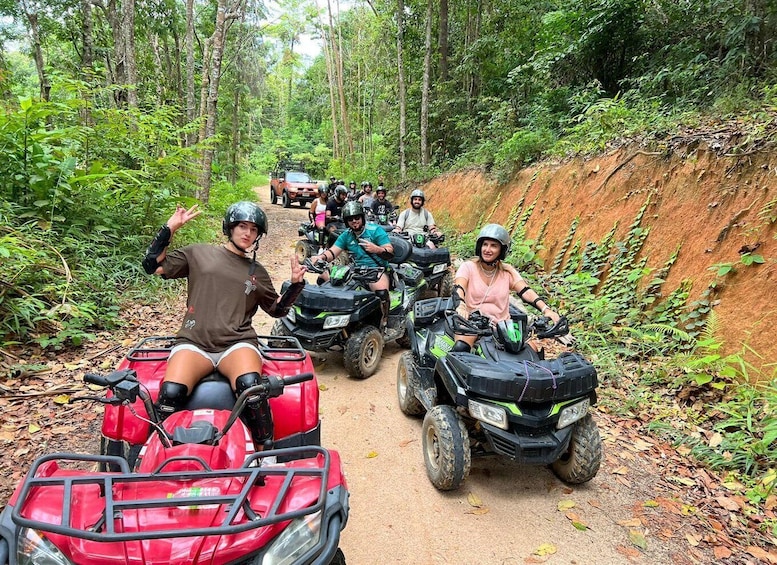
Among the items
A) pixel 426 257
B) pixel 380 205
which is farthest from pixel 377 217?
pixel 426 257

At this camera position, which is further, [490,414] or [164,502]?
[490,414]

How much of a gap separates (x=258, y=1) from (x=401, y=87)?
9522mm

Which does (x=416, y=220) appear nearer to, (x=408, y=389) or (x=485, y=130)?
(x=408, y=389)

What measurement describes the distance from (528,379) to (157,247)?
8.75 feet

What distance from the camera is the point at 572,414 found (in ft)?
10.6

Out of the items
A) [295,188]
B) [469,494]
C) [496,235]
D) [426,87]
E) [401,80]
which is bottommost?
[469,494]

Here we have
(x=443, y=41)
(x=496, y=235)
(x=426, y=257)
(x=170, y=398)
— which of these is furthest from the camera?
(x=443, y=41)

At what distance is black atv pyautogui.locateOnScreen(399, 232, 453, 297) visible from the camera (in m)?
8.26

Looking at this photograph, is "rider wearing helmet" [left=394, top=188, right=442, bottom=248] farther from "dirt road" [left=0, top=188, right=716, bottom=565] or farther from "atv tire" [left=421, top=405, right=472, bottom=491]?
"atv tire" [left=421, top=405, right=472, bottom=491]

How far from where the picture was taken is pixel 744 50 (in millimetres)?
7223

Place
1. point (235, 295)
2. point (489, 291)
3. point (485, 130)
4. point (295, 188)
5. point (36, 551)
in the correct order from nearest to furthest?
point (36, 551)
point (235, 295)
point (489, 291)
point (485, 130)
point (295, 188)

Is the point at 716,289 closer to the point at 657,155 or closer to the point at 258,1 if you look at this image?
the point at 657,155

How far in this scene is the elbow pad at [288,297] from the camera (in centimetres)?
343

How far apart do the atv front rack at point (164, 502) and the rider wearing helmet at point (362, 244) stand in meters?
4.20
